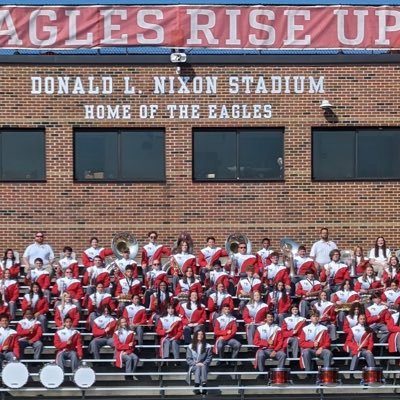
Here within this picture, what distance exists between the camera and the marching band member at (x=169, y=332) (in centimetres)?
1923

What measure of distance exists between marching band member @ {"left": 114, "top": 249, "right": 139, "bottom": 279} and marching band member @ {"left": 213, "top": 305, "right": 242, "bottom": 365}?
2.09 metres

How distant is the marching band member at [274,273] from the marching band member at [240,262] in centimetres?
44

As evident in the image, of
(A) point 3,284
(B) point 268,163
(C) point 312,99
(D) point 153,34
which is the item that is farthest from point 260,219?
(A) point 3,284

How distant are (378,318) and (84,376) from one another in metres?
5.42

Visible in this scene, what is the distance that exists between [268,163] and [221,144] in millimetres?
1107

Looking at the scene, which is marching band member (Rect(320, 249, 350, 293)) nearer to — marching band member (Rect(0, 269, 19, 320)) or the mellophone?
the mellophone

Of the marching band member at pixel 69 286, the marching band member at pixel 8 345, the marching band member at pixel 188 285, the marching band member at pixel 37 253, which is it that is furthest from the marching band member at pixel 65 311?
the marching band member at pixel 37 253

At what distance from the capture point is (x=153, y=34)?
78.6 feet

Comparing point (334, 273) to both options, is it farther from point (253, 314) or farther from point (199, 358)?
point (199, 358)

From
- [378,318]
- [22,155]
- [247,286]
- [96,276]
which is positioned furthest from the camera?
[22,155]

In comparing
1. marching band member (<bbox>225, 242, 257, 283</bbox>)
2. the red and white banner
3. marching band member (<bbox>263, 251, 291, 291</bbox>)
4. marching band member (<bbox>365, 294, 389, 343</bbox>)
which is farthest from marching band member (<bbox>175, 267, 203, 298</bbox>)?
the red and white banner

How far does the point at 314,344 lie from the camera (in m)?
19.1

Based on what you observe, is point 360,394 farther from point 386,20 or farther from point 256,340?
point 386,20

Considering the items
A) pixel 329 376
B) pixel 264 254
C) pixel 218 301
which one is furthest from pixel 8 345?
pixel 264 254
